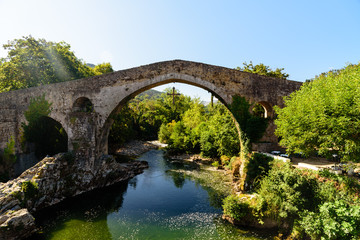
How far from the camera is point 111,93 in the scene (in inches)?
583

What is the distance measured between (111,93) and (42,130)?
8289mm

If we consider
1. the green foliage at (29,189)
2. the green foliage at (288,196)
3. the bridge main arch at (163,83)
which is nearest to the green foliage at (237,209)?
the green foliage at (288,196)

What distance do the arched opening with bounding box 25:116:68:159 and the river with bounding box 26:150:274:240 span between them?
7.10 metres

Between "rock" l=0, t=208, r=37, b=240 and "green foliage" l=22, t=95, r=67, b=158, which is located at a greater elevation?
"green foliage" l=22, t=95, r=67, b=158

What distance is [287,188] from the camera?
800 cm

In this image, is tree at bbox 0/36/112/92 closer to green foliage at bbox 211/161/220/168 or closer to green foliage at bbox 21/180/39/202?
green foliage at bbox 21/180/39/202

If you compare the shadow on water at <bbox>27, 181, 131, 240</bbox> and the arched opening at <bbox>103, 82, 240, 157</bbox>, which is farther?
the arched opening at <bbox>103, 82, 240, 157</bbox>

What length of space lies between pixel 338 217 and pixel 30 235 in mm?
12568

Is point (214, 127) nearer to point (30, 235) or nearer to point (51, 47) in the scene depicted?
point (30, 235)

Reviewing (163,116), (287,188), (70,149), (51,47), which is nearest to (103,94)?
(70,149)

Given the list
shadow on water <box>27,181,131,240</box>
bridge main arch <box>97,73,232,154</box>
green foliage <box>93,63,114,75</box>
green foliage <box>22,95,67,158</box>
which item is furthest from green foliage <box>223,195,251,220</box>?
green foliage <box>93,63,114,75</box>

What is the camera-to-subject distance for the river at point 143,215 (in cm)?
891

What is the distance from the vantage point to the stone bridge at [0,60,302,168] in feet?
45.3

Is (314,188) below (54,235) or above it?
above
